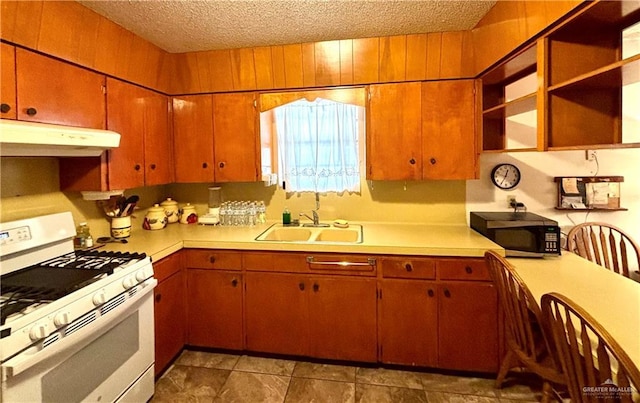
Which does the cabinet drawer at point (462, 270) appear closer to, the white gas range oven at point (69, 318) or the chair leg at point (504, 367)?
the chair leg at point (504, 367)

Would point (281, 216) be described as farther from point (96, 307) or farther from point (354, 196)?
point (96, 307)

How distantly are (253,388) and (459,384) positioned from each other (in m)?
1.27

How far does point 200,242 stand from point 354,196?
1.28 m

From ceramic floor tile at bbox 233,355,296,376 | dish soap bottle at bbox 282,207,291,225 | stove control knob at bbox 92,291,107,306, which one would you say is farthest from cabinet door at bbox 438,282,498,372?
stove control knob at bbox 92,291,107,306

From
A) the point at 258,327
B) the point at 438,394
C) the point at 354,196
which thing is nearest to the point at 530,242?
the point at 438,394

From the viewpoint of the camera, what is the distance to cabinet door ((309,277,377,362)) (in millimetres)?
2182

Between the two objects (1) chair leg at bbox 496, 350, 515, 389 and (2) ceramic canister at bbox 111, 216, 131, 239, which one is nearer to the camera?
(1) chair leg at bbox 496, 350, 515, 389

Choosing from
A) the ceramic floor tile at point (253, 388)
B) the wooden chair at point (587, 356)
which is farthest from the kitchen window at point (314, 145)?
the wooden chair at point (587, 356)

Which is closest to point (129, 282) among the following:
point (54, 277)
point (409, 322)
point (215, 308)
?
point (54, 277)

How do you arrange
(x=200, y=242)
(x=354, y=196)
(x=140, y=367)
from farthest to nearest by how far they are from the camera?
1. (x=354, y=196)
2. (x=200, y=242)
3. (x=140, y=367)

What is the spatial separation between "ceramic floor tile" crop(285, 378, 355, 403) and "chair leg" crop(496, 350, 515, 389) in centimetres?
86

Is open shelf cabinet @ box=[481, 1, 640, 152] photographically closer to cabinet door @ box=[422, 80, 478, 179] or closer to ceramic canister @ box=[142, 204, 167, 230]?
cabinet door @ box=[422, 80, 478, 179]

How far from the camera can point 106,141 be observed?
183 cm

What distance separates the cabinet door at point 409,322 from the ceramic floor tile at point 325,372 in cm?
26
